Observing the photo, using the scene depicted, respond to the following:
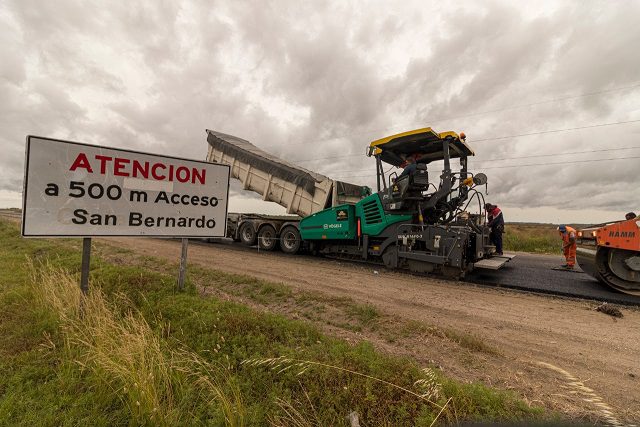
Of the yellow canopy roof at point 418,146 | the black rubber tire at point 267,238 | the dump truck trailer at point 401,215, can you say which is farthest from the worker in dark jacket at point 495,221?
the black rubber tire at point 267,238

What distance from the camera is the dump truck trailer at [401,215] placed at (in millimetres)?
6867

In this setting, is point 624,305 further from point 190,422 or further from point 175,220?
point 175,220

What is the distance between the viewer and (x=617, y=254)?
19.6 feet

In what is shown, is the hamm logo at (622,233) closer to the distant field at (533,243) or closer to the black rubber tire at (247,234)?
the distant field at (533,243)

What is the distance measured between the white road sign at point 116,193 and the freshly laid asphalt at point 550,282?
233 inches

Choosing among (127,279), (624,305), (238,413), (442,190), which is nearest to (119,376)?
(238,413)

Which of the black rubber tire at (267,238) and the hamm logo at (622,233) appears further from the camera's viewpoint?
the black rubber tire at (267,238)

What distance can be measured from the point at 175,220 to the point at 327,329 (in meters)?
2.54

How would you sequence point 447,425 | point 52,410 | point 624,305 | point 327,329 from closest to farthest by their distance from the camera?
1. point 447,425
2. point 52,410
3. point 327,329
4. point 624,305

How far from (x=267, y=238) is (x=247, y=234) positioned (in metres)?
1.31

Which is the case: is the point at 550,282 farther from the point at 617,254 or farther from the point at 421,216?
the point at 421,216

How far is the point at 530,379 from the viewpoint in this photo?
2543 millimetres

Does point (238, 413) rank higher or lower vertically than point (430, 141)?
lower

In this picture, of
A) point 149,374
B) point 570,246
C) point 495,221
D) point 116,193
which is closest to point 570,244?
point 570,246
